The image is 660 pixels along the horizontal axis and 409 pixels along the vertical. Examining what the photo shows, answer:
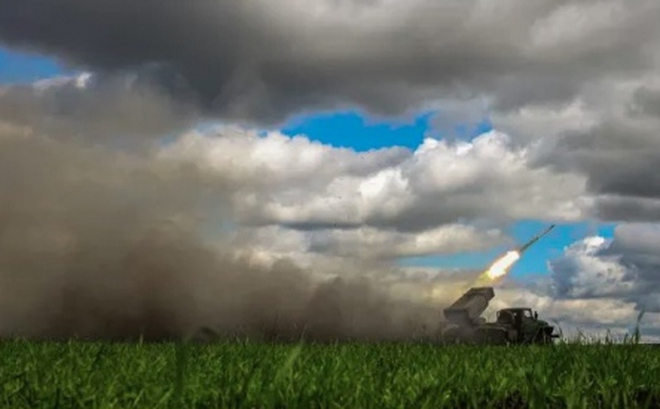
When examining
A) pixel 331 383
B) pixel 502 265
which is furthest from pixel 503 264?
pixel 331 383

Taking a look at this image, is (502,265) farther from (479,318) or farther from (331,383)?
(331,383)

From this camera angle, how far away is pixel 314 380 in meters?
6.90

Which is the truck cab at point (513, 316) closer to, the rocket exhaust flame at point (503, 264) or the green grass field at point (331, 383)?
the rocket exhaust flame at point (503, 264)

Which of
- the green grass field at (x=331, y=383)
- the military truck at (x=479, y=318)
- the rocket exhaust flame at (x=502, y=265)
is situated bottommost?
the green grass field at (x=331, y=383)

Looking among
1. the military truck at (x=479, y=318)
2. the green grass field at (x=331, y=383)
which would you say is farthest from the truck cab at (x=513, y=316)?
the green grass field at (x=331, y=383)

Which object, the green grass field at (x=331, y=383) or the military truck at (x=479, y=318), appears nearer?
the green grass field at (x=331, y=383)

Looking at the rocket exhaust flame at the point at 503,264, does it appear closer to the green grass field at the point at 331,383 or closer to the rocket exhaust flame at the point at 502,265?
the rocket exhaust flame at the point at 502,265

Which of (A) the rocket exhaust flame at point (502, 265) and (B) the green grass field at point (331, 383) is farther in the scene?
(A) the rocket exhaust flame at point (502, 265)

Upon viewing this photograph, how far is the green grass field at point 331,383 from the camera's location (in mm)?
5633

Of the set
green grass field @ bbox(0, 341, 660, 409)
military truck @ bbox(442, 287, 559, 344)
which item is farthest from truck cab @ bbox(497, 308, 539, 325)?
green grass field @ bbox(0, 341, 660, 409)

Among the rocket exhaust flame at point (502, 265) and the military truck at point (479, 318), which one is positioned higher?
the rocket exhaust flame at point (502, 265)

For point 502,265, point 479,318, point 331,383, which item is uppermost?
point 502,265

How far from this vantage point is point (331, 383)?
672 cm

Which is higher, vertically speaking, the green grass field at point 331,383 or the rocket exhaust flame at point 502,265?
the rocket exhaust flame at point 502,265
